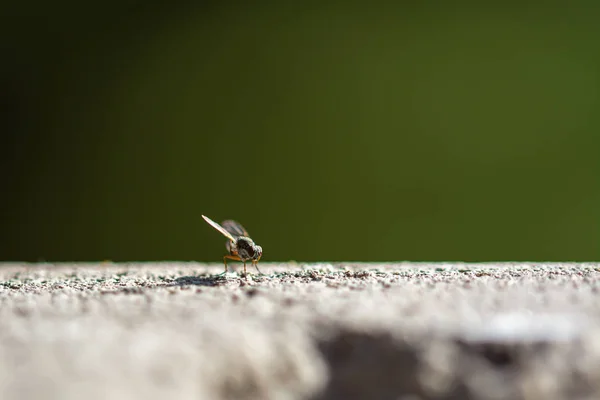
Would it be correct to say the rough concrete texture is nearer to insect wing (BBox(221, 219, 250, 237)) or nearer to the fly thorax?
the fly thorax

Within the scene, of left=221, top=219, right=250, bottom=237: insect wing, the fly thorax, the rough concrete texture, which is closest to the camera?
the rough concrete texture

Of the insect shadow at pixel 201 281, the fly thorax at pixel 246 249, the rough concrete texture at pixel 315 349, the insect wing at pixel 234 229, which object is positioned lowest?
the rough concrete texture at pixel 315 349

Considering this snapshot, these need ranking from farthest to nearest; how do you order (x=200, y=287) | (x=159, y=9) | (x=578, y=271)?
(x=159, y=9), (x=578, y=271), (x=200, y=287)

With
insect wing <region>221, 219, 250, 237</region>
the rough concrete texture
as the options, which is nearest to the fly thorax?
insect wing <region>221, 219, 250, 237</region>

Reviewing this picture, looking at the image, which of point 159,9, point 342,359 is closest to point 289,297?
point 342,359

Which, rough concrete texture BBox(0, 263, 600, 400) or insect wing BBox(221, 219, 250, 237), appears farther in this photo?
insect wing BBox(221, 219, 250, 237)

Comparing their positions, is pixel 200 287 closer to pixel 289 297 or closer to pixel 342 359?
pixel 289 297

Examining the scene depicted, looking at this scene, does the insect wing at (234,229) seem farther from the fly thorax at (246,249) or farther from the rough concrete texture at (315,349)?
the rough concrete texture at (315,349)

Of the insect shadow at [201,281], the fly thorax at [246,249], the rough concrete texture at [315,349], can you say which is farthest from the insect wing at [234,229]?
the rough concrete texture at [315,349]
